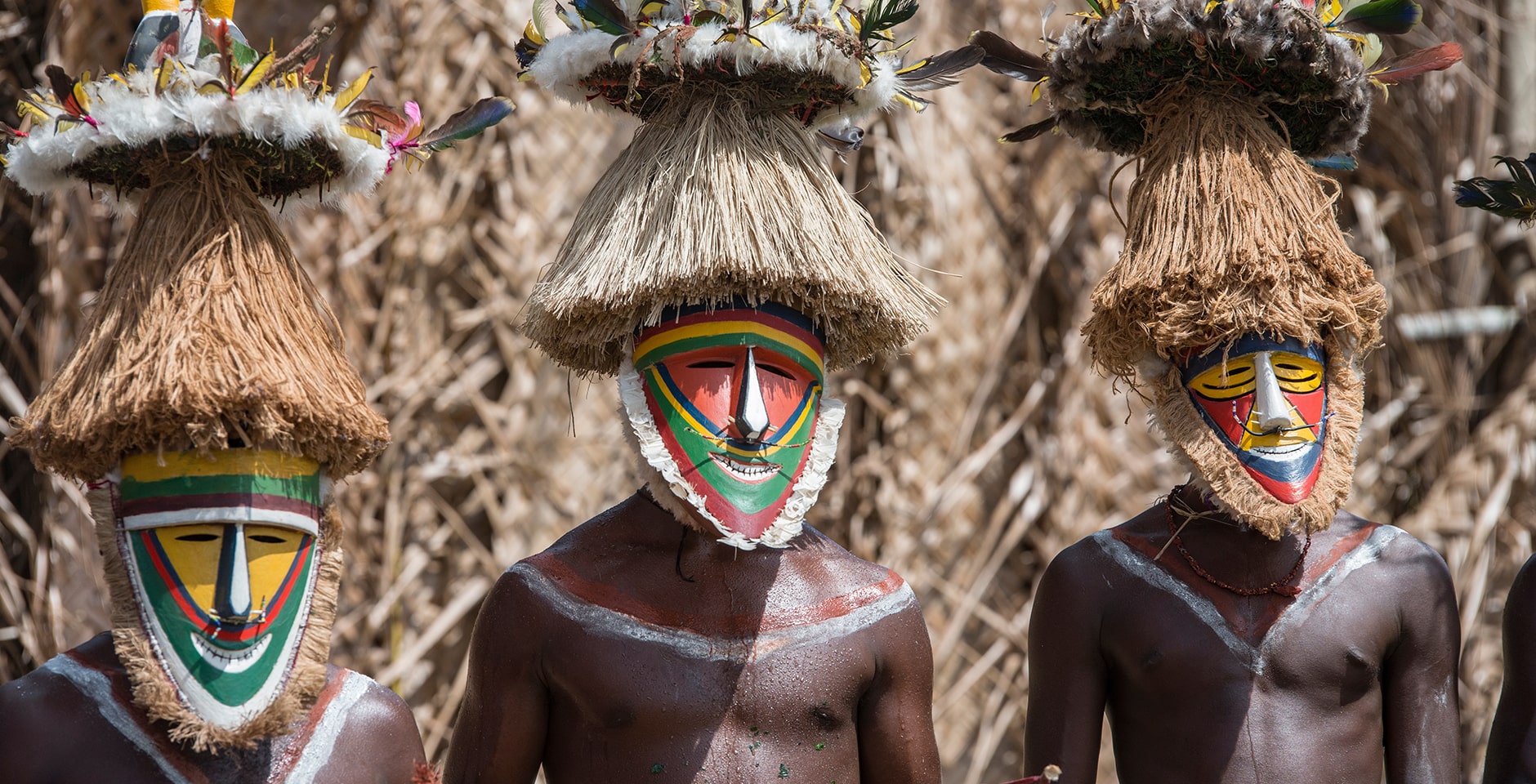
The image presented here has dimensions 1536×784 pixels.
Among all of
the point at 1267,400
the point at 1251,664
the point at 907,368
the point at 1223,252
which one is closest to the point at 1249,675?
the point at 1251,664

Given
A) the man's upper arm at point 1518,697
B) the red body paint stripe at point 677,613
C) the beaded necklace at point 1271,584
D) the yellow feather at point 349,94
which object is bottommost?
the man's upper arm at point 1518,697

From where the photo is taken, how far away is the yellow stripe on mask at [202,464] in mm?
2930

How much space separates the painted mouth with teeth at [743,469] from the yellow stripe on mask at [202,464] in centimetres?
87

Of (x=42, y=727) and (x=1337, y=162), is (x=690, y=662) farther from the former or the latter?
(x=1337, y=162)

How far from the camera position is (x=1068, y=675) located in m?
3.49

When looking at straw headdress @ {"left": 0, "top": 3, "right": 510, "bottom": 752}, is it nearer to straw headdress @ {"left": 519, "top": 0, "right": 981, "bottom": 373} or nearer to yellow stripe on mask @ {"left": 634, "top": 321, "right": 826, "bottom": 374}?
straw headdress @ {"left": 519, "top": 0, "right": 981, "bottom": 373}

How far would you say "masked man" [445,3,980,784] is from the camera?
10.2 ft

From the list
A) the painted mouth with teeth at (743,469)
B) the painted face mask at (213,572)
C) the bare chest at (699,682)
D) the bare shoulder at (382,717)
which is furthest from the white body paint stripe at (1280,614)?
the painted face mask at (213,572)

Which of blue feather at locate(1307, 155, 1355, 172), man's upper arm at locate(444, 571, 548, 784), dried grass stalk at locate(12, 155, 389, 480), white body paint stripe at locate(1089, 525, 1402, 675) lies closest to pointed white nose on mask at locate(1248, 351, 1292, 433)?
white body paint stripe at locate(1089, 525, 1402, 675)

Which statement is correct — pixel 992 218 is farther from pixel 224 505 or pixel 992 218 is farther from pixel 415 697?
Result: pixel 224 505

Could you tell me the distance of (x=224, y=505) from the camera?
115 inches

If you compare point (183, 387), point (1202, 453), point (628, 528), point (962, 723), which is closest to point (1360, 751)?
point (1202, 453)

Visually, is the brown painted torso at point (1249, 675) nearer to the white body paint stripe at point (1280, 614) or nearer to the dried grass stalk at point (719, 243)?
the white body paint stripe at point (1280, 614)

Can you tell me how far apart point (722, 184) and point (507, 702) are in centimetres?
117
